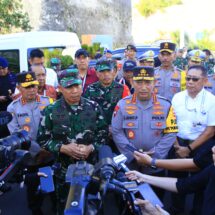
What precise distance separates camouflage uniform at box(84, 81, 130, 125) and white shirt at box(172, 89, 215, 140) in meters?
0.71

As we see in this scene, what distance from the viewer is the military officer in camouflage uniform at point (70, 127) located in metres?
2.93

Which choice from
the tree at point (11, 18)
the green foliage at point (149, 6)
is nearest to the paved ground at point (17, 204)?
the tree at point (11, 18)

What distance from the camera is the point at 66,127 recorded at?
2.94m

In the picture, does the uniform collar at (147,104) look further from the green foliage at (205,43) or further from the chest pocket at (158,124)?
the green foliage at (205,43)

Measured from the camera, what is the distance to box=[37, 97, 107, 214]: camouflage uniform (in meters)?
2.94

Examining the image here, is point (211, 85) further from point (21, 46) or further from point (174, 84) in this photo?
point (21, 46)

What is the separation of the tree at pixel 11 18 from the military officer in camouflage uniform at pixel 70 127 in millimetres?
12537

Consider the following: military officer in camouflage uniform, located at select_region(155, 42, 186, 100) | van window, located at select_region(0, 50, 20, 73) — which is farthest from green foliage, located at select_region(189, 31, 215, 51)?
military officer in camouflage uniform, located at select_region(155, 42, 186, 100)

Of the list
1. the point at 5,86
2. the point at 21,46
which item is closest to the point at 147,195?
the point at 5,86

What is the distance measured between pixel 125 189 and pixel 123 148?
163 cm

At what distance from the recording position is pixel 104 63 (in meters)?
4.27

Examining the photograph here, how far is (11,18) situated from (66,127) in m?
13.0

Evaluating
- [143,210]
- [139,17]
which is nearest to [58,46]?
[143,210]

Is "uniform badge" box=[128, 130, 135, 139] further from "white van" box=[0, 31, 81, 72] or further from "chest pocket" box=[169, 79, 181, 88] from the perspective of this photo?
"white van" box=[0, 31, 81, 72]
